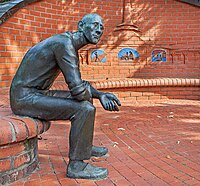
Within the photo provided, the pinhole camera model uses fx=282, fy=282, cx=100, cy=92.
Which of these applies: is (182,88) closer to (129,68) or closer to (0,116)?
(129,68)

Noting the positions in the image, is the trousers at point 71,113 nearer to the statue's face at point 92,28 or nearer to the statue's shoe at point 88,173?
the statue's shoe at point 88,173

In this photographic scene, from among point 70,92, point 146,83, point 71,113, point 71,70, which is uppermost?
point 71,70

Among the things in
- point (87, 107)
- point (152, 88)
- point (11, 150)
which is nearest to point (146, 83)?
point (152, 88)

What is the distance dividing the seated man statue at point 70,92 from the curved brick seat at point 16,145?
0.45ft

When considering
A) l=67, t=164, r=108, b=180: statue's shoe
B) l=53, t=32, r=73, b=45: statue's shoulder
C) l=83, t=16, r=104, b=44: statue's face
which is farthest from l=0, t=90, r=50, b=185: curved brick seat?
l=83, t=16, r=104, b=44: statue's face

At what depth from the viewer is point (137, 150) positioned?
10.1ft

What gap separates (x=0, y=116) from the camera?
2.41 m

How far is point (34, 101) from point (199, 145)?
6.52 ft

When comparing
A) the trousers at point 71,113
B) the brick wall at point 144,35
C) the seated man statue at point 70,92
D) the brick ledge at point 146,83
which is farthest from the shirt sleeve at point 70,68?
the brick wall at point 144,35

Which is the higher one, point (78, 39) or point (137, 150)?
point (78, 39)

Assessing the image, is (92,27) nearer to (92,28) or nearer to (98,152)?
(92,28)

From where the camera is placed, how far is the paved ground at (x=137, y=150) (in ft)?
7.68

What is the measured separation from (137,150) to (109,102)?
95cm

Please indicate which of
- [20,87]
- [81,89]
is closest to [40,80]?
[20,87]
